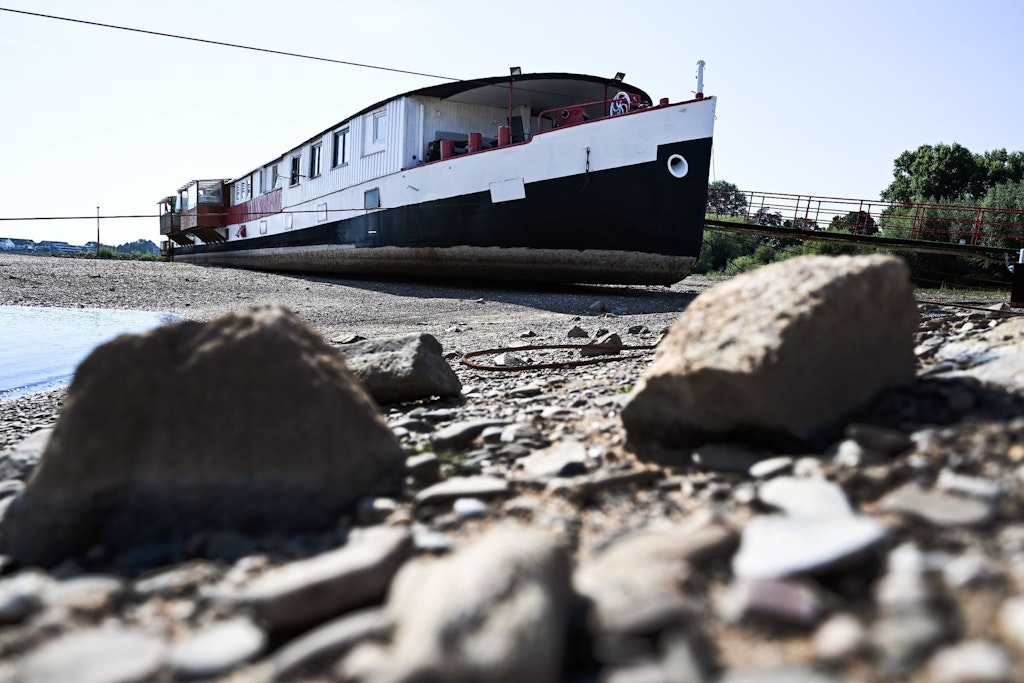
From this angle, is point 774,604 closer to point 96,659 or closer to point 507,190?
point 96,659

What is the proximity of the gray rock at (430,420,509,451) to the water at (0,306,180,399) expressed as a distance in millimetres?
5597

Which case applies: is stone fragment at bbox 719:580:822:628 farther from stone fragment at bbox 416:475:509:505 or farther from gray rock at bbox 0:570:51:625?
gray rock at bbox 0:570:51:625

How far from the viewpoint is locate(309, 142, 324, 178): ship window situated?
59.9 ft

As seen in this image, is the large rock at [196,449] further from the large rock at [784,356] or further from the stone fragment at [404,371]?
the stone fragment at [404,371]

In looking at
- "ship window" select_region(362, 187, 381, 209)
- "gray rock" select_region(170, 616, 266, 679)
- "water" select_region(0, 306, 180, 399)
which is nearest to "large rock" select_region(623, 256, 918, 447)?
"gray rock" select_region(170, 616, 266, 679)

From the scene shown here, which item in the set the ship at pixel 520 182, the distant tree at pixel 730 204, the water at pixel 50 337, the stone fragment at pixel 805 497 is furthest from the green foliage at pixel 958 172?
the stone fragment at pixel 805 497

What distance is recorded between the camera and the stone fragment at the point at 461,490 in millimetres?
2525

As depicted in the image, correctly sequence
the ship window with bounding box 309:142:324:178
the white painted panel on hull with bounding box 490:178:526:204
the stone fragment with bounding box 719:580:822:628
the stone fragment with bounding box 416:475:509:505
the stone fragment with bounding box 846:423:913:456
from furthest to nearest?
the ship window with bounding box 309:142:324:178
the white painted panel on hull with bounding box 490:178:526:204
the stone fragment with bounding box 416:475:509:505
the stone fragment with bounding box 846:423:913:456
the stone fragment with bounding box 719:580:822:628

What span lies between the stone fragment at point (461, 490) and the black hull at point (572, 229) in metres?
10.7

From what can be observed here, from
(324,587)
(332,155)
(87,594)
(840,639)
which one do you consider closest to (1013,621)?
(840,639)

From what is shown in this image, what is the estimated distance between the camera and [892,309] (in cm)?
291

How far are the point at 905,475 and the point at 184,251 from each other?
105 feet

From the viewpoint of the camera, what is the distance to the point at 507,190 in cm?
1348

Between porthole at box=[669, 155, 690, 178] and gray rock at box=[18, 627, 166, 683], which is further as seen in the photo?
porthole at box=[669, 155, 690, 178]
